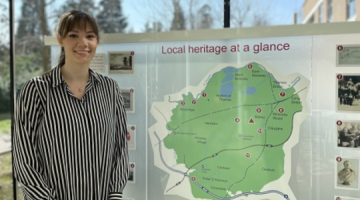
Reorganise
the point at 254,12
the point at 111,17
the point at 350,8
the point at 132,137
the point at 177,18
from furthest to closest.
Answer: the point at 111,17
the point at 177,18
the point at 254,12
the point at 350,8
the point at 132,137

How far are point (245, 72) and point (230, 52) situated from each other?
147 mm

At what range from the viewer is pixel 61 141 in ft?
5.22

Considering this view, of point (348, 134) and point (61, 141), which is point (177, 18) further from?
point (61, 141)

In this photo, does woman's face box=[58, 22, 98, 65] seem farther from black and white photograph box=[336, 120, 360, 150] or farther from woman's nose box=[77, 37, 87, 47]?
black and white photograph box=[336, 120, 360, 150]

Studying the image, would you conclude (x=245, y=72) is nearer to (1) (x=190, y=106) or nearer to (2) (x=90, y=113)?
(1) (x=190, y=106)

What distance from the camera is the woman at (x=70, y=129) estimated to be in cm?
156

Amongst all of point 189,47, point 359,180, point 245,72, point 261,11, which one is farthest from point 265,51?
point 261,11

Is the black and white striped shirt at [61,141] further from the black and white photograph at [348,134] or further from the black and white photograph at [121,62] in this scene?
the black and white photograph at [348,134]

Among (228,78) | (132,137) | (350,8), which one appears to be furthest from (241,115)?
(350,8)

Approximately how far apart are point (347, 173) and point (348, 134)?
0.66 feet

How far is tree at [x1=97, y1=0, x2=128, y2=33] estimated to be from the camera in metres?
6.27

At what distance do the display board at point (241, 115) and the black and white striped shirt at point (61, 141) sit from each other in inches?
22.3

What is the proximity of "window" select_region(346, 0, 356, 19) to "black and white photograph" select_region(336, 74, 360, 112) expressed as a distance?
2.20m

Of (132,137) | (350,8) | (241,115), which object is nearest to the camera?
(241,115)
